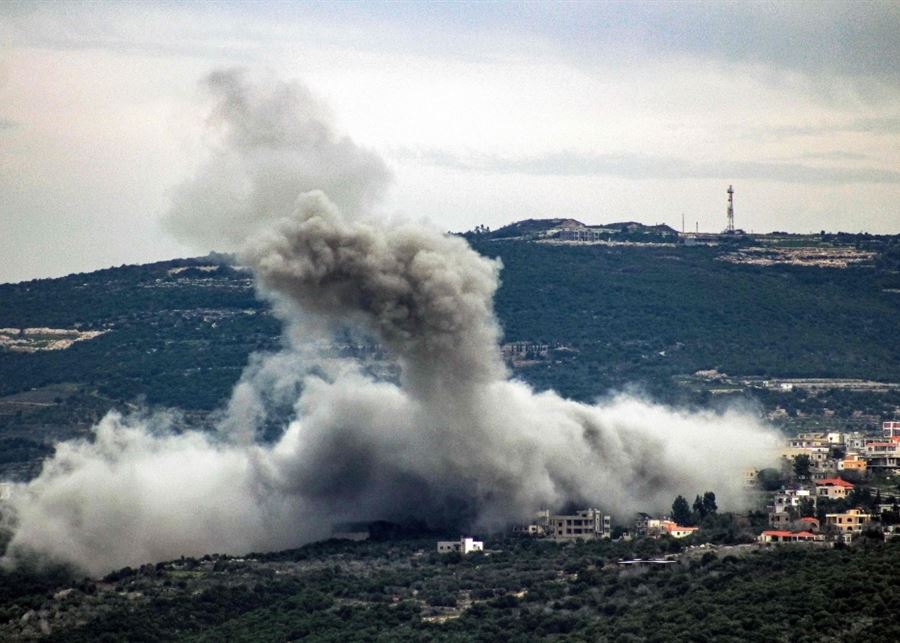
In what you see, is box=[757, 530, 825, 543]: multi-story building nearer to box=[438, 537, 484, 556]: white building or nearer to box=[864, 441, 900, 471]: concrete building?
box=[438, 537, 484, 556]: white building

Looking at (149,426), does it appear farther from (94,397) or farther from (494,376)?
(494,376)

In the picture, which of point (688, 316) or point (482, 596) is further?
point (688, 316)

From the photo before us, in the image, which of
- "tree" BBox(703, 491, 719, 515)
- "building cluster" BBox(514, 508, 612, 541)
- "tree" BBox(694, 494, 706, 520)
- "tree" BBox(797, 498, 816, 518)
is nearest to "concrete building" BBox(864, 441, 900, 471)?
"tree" BBox(703, 491, 719, 515)

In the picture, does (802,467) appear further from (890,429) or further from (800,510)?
(890,429)

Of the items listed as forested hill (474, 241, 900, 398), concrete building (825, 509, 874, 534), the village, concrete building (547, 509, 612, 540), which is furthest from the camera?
forested hill (474, 241, 900, 398)

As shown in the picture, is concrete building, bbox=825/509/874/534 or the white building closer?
concrete building, bbox=825/509/874/534

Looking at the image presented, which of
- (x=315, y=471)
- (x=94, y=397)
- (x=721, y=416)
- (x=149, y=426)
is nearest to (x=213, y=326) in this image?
(x=94, y=397)

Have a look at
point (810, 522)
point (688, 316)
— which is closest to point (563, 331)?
point (688, 316)
